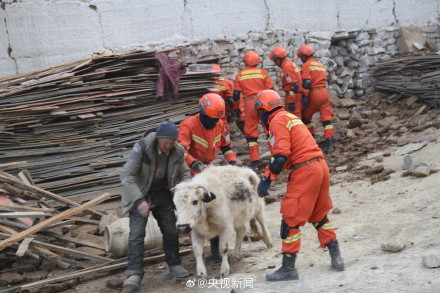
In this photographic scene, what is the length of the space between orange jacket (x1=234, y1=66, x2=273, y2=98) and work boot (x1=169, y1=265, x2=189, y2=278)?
5.80 meters

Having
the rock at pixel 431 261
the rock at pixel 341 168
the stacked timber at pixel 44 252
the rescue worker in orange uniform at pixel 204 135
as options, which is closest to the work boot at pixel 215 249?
the rescue worker in orange uniform at pixel 204 135

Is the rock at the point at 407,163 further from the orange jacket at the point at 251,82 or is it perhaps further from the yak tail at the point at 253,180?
the yak tail at the point at 253,180

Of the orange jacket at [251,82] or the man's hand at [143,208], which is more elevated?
the orange jacket at [251,82]

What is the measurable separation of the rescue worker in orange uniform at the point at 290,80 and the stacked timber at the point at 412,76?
143 inches

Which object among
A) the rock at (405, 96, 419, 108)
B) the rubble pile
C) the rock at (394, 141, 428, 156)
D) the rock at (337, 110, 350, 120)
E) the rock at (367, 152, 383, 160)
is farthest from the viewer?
the rock at (337, 110, 350, 120)

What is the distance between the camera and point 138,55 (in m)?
9.89

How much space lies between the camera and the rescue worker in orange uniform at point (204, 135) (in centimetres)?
689

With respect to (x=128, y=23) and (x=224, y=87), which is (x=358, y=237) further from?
(x=128, y=23)

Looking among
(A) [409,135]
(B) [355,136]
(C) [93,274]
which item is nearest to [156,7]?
(B) [355,136]

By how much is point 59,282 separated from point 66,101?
3.90 meters

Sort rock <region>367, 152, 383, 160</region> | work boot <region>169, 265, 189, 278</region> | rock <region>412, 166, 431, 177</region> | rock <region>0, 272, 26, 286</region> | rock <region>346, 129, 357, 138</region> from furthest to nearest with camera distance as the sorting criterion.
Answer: rock <region>346, 129, 357, 138</region> < rock <region>367, 152, 383, 160</region> < rock <region>412, 166, 431, 177</region> < rock <region>0, 272, 26, 286</region> < work boot <region>169, 265, 189, 278</region>

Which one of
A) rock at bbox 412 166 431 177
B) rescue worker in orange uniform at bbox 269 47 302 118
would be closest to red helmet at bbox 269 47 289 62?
rescue worker in orange uniform at bbox 269 47 302 118

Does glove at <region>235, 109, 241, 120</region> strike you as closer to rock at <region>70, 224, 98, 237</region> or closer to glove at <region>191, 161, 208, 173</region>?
rock at <region>70, 224, 98, 237</region>

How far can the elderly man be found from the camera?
5734 mm
